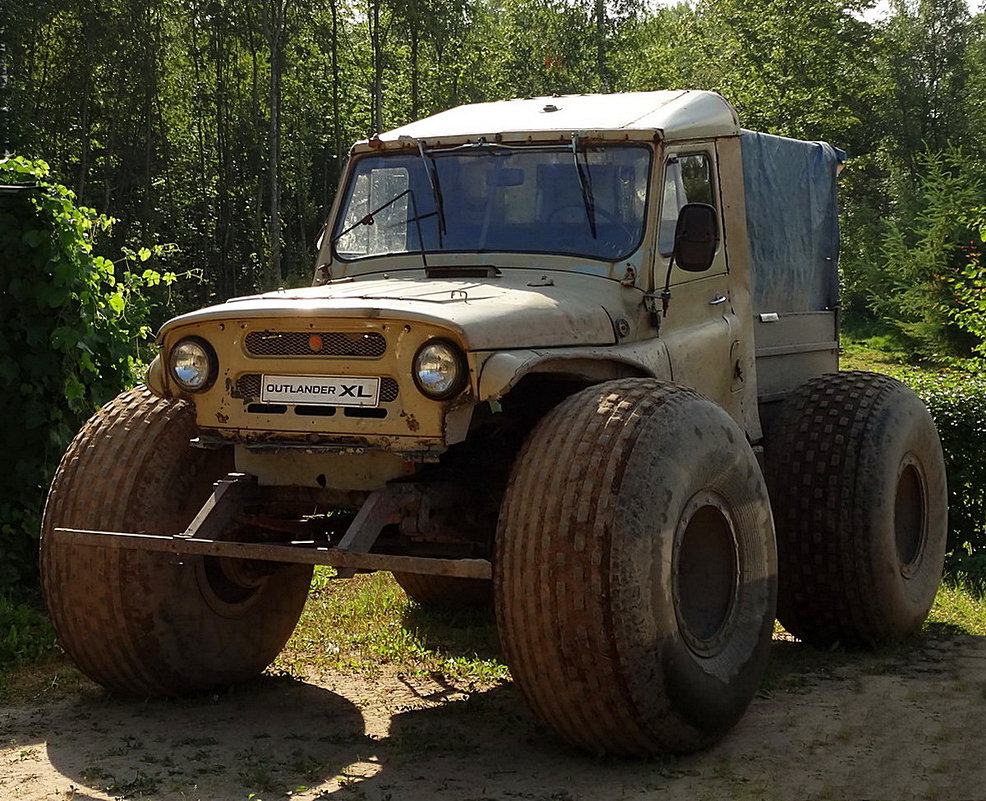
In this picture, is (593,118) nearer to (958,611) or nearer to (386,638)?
(386,638)

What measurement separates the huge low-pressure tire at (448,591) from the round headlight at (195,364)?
2.74 meters

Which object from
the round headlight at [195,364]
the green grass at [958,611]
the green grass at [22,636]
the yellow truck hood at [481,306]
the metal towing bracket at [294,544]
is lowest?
the green grass at [958,611]

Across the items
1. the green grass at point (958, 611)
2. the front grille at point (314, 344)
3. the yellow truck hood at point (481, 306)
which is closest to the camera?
the yellow truck hood at point (481, 306)

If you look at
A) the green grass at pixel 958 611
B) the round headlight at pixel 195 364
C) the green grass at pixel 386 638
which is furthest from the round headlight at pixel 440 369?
the green grass at pixel 958 611

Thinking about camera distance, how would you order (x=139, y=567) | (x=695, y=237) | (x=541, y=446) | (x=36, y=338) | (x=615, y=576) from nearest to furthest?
(x=615, y=576)
(x=541, y=446)
(x=139, y=567)
(x=695, y=237)
(x=36, y=338)

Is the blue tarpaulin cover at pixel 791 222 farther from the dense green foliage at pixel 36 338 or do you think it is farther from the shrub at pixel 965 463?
the dense green foliage at pixel 36 338

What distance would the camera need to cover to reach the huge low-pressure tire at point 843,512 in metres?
7.24

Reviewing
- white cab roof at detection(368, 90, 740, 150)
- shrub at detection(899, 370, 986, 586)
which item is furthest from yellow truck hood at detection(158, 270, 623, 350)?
shrub at detection(899, 370, 986, 586)

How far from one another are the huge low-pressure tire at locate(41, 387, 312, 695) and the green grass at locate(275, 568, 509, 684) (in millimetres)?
843

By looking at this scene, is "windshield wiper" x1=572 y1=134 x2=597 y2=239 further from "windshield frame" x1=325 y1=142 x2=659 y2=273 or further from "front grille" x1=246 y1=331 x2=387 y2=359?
"front grille" x1=246 y1=331 x2=387 y2=359

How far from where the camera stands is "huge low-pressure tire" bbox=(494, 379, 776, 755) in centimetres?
497

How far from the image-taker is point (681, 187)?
679 cm

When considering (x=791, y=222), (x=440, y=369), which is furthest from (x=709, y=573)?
(x=791, y=222)

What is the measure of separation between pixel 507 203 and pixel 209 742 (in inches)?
110
